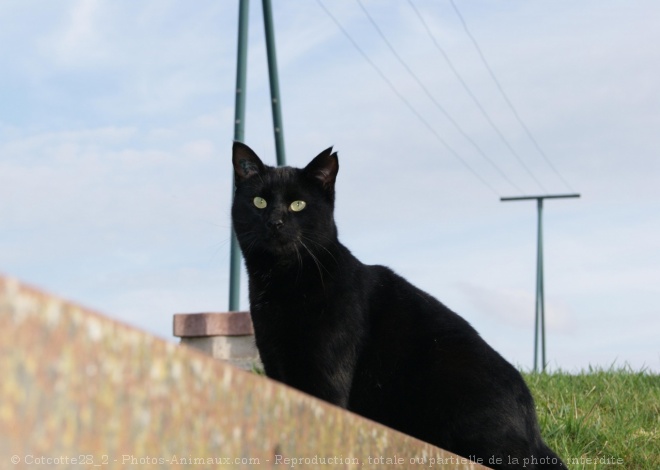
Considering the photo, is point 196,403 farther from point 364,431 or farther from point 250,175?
point 250,175

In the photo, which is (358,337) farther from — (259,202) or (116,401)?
(116,401)

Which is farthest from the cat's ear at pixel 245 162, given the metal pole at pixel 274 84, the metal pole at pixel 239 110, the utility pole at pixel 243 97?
the metal pole at pixel 274 84

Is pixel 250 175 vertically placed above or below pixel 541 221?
below

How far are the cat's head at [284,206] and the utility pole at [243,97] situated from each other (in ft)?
10.2

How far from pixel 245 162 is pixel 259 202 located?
327mm

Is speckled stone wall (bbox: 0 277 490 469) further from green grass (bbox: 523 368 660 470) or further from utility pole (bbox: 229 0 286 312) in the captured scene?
utility pole (bbox: 229 0 286 312)

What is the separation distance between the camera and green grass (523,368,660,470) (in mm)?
5430

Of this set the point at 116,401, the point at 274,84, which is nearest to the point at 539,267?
the point at 274,84

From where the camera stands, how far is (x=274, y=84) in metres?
9.48

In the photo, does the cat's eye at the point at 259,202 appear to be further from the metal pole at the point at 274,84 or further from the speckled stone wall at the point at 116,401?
the metal pole at the point at 274,84

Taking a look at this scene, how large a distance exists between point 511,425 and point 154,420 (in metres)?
3.07

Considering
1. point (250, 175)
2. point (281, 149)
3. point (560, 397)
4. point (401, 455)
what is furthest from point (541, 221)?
point (401, 455)

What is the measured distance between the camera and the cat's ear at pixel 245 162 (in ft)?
14.9

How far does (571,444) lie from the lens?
5527mm
